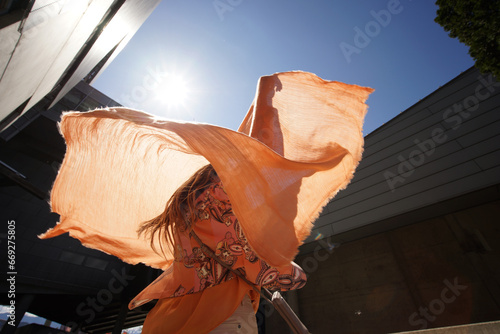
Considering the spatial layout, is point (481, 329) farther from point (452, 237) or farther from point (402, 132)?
point (402, 132)

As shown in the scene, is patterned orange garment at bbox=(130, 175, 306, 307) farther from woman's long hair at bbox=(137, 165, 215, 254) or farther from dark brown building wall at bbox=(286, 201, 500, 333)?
dark brown building wall at bbox=(286, 201, 500, 333)

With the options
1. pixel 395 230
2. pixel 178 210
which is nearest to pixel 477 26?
pixel 395 230

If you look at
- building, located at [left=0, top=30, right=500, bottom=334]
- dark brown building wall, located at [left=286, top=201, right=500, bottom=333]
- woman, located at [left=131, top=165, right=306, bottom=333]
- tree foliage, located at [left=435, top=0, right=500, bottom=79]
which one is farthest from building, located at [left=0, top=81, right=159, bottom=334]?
tree foliage, located at [left=435, top=0, right=500, bottom=79]

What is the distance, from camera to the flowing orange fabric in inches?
29.9

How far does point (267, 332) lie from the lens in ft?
19.3

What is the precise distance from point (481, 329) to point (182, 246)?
1.79 m

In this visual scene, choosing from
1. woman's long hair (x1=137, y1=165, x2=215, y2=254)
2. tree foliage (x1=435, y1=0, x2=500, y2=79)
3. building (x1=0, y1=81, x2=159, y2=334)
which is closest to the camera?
woman's long hair (x1=137, y1=165, x2=215, y2=254)

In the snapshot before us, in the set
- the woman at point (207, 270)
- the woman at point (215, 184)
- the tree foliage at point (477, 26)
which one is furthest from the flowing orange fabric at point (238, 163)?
the tree foliage at point (477, 26)

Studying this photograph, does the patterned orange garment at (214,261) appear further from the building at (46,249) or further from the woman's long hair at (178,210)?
the building at (46,249)

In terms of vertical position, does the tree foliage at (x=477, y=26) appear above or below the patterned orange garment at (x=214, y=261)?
above

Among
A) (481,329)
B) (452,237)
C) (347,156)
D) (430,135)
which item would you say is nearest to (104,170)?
(347,156)

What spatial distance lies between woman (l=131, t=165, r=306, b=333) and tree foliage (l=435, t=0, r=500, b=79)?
608 centimetres

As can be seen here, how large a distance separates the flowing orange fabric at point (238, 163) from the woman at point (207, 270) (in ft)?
0.71

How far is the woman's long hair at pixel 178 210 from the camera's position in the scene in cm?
117
